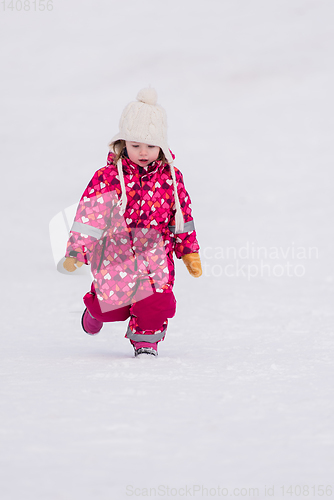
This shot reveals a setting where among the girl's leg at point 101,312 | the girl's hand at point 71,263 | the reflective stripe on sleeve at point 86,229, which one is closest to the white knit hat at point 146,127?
the reflective stripe on sleeve at point 86,229

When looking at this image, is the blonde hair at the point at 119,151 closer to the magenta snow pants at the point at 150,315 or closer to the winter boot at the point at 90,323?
the magenta snow pants at the point at 150,315

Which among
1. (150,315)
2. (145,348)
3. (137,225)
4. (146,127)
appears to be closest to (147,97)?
(146,127)

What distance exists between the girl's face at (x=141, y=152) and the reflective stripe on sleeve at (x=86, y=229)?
34 centimetres

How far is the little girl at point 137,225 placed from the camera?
2396 millimetres

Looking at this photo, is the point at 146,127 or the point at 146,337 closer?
the point at 146,127

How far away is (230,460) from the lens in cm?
125

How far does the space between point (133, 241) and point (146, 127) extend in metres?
0.49

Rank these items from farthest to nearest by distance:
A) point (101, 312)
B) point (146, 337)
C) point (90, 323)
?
point (90, 323), point (101, 312), point (146, 337)

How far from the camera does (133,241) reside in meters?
2.45

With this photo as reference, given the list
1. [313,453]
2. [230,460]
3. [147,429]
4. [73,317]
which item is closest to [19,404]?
[147,429]

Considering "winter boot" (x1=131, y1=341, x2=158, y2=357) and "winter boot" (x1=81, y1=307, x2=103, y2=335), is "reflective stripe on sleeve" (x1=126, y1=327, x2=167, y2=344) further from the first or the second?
"winter boot" (x1=81, y1=307, x2=103, y2=335)

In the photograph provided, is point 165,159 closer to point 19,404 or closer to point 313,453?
point 19,404

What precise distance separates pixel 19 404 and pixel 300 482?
0.82 meters

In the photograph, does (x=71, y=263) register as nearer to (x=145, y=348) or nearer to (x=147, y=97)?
(x=145, y=348)
